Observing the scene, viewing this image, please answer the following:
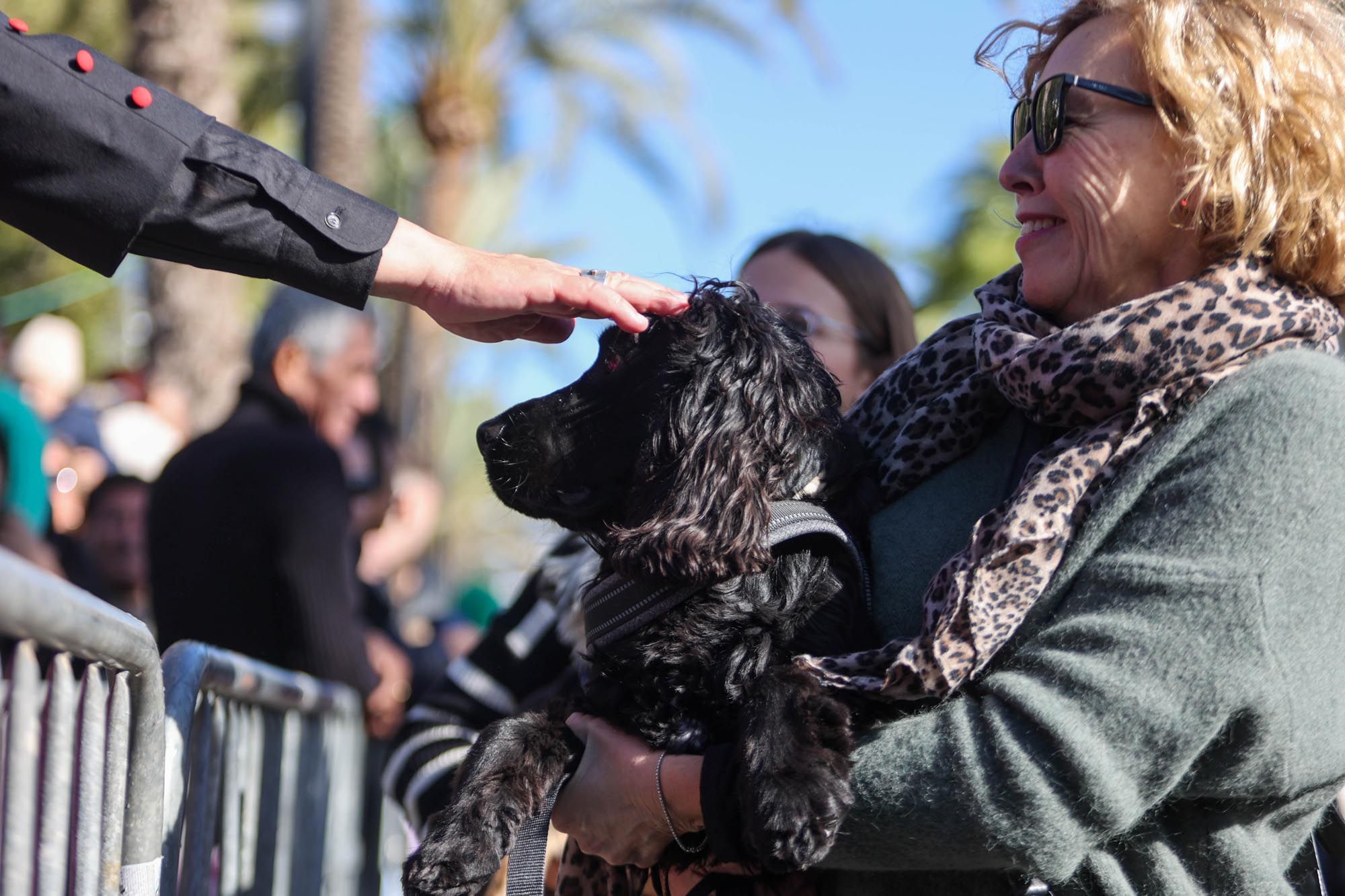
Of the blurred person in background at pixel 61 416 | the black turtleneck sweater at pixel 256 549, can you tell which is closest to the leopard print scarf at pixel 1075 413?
the black turtleneck sweater at pixel 256 549

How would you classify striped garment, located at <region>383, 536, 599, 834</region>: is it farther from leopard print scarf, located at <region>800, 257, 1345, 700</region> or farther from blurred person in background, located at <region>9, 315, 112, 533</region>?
blurred person in background, located at <region>9, 315, 112, 533</region>

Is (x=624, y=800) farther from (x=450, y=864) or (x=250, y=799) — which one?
(x=250, y=799)

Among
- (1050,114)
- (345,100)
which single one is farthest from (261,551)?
(345,100)

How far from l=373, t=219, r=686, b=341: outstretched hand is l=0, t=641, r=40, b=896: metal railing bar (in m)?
1.05

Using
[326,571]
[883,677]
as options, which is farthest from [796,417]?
[326,571]

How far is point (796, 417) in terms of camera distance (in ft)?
7.63

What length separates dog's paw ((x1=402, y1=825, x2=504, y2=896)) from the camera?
80.9 inches

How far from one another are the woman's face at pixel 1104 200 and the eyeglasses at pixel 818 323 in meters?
0.88

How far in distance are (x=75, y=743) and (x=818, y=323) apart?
2.03 metres

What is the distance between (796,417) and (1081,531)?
63 cm

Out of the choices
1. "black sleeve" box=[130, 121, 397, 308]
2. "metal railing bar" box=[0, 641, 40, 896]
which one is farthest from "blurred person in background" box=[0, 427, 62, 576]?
"metal railing bar" box=[0, 641, 40, 896]

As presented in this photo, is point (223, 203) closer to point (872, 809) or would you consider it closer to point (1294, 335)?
point (872, 809)

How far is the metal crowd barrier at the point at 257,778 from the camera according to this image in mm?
2170

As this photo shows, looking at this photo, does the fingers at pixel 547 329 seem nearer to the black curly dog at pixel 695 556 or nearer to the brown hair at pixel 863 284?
the black curly dog at pixel 695 556
